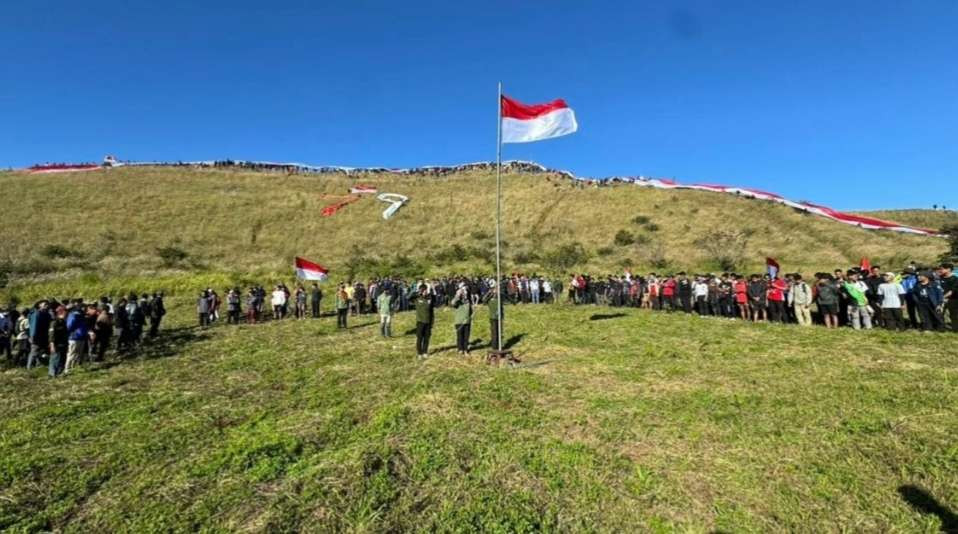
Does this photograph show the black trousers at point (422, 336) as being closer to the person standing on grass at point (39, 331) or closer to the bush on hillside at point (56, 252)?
the person standing on grass at point (39, 331)

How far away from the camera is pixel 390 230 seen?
172ft

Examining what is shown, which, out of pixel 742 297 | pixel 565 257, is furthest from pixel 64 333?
pixel 565 257

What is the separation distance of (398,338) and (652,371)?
28.4ft

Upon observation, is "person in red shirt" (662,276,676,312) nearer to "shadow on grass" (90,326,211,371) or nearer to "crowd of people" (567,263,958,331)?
"crowd of people" (567,263,958,331)

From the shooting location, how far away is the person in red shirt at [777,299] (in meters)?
17.5

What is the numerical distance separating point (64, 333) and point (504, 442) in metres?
11.8

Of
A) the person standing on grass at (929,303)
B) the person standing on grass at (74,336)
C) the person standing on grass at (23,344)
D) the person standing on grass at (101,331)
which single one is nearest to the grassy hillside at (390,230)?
the person standing on grass at (23,344)

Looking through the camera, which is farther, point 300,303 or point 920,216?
point 920,216

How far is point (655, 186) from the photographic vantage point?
6181 cm

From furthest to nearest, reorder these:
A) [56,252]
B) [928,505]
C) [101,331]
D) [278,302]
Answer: [56,252] → [278,302] → [101,331] → [928,505]

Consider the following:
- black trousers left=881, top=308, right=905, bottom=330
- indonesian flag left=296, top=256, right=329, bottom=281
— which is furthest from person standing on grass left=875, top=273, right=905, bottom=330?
indonesian flag left=296, top=256, right=329, bottom=281

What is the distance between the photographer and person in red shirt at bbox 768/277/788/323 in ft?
57.3

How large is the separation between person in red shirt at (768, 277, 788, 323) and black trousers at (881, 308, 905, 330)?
289 cm

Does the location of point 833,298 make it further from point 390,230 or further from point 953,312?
point 390,230
